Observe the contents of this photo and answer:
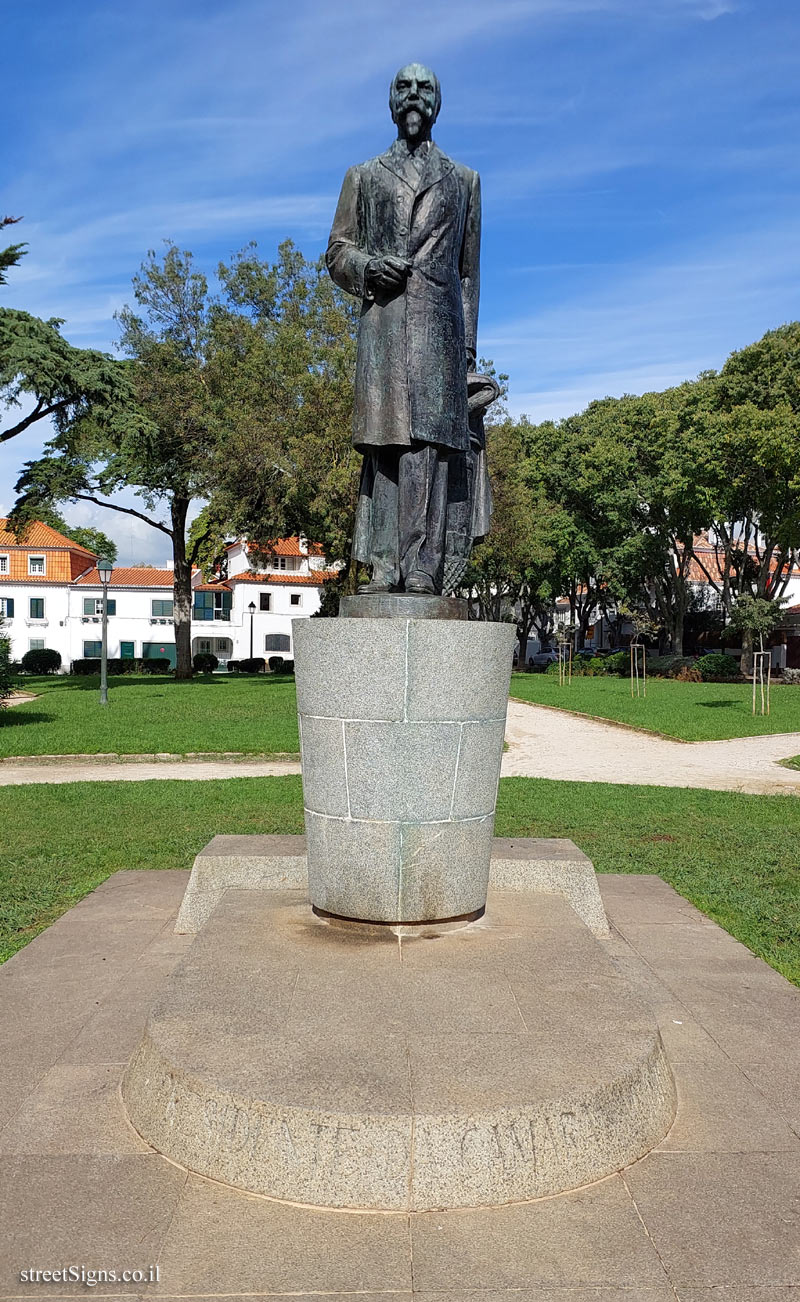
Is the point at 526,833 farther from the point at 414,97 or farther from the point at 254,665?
the point at 254,665

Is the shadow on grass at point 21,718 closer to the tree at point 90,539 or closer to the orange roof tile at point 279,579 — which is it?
the orange roof tile at point 279,579

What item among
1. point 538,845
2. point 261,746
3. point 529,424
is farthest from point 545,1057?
point 529,424

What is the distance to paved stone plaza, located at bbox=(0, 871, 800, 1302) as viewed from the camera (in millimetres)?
2350

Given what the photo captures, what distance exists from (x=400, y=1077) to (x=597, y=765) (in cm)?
1160

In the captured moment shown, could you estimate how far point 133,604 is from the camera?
5506cm

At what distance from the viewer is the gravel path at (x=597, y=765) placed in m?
12.3

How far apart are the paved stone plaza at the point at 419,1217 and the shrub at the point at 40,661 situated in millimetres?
46432

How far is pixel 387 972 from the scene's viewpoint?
12.4 ft

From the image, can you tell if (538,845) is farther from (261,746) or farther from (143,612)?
(143,612)

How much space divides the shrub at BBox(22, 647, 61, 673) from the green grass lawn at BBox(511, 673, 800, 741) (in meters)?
25.1

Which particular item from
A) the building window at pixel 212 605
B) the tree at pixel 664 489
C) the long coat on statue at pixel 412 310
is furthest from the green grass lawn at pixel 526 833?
the building window at pixel 212 605

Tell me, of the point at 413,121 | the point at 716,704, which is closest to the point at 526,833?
the point at 413,121

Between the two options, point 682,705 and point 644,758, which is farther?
point 682,705

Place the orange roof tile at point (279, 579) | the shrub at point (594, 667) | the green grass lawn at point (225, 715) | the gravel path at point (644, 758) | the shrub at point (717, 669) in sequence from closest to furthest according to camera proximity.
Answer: the gravel path at point (644, 758) < the green grass lawn at point (225, 715) < the shrub at point (717, 669) < the shrub at point (594, 667) < the orange roof tile at point (279, 579)
